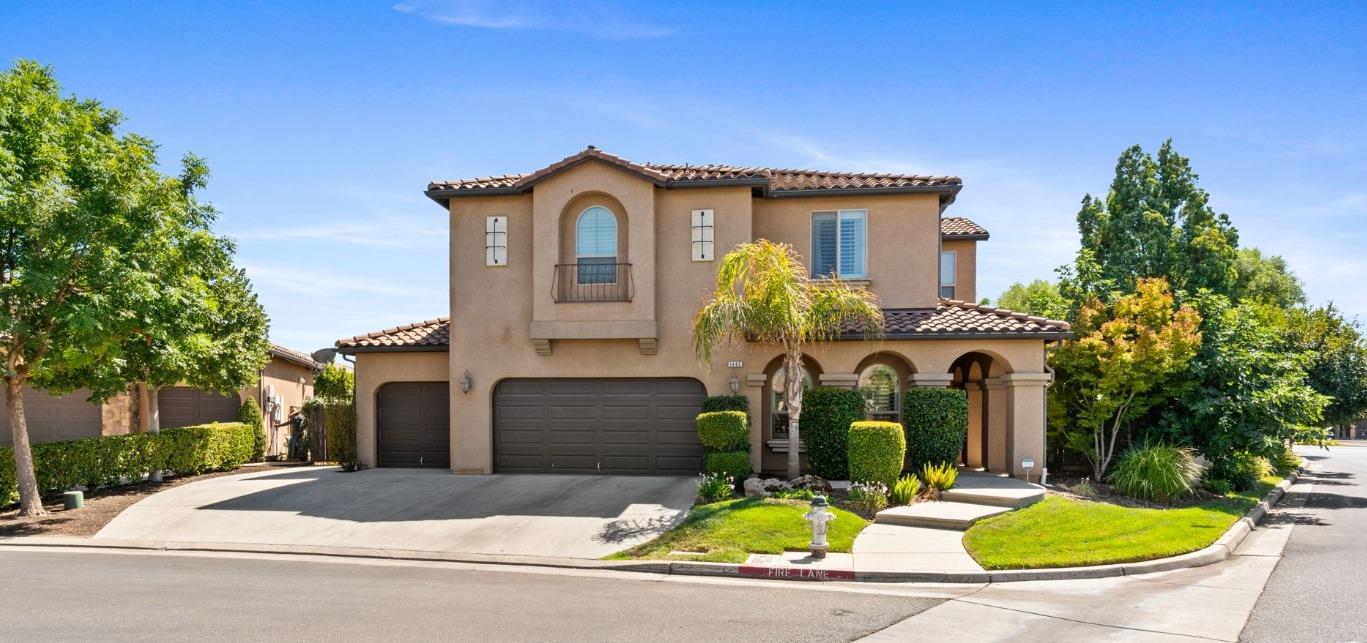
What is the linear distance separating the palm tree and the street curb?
478 centimetres

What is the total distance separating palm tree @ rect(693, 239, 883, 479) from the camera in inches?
605

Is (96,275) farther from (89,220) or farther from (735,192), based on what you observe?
(735,192)

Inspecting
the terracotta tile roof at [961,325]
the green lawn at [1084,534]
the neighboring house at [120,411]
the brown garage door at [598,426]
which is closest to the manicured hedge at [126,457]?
the neighboring house at [120,411]

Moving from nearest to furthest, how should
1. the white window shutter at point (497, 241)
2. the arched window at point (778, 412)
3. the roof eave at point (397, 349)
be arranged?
the white window shutter at point (497, 241) → the arched window at point (778, 412) → the roof eave at point (397, 349)

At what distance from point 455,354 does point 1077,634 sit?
14098 mm

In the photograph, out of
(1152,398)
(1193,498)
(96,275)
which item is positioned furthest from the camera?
(1152,398)

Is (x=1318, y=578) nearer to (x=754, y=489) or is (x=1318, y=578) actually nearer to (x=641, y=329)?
(x=754, y=489)

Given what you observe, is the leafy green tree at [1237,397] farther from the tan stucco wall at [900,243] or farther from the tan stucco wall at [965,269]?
the tan stucco wall at [965,269]

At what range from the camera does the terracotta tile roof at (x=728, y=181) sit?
18469 mm

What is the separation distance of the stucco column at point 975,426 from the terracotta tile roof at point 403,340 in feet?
40.6

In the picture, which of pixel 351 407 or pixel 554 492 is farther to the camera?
pixel 351 407

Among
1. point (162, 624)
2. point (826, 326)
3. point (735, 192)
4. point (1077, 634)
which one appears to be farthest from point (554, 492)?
point (1077, 634)

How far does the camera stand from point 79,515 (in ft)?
52.2

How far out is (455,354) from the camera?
1928cm
